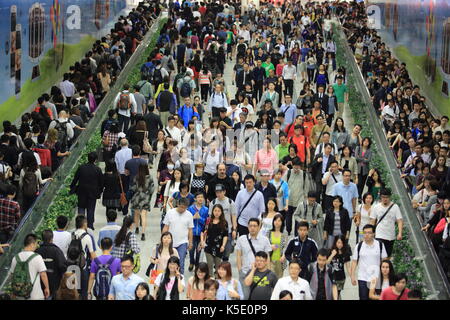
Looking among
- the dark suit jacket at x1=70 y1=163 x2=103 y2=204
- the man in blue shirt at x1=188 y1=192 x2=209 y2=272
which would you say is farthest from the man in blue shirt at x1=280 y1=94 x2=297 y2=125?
the man in blue shirt at x1=188 y1=192 x2=209 y2=272

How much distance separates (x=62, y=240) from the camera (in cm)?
1290

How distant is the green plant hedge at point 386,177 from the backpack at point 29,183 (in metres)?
5.10

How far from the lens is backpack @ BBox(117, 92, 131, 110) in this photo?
66.3ft

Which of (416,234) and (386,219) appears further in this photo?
(416,234)

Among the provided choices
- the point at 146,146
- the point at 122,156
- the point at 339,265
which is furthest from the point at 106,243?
the point at 146,146

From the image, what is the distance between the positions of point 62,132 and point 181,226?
5065mm

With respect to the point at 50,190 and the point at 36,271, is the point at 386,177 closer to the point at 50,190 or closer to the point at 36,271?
the point at 50,190

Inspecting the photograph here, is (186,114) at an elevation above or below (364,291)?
above

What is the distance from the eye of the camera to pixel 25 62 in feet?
76.4

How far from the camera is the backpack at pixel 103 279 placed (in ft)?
39.4

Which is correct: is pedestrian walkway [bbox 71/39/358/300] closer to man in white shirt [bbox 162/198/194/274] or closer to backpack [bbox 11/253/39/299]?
man in white shirt [bbox 162/198/194/274]

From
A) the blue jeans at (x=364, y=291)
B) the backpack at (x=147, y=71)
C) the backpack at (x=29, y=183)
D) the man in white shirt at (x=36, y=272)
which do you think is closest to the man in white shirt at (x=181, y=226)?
the man in white shirt at (x=36, y=272)

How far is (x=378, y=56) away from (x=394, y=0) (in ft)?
32.2

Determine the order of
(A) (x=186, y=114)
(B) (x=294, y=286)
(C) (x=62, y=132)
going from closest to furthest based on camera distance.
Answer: (B) (x=294, y=286) → (C) (x=62, y=132) → (A) (x=186, y=114)
